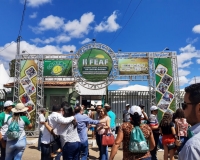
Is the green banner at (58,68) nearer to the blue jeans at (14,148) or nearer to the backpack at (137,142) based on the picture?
the blue jeans at (14,148)

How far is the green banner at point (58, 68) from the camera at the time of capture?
513 inches

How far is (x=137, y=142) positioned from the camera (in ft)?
9.58

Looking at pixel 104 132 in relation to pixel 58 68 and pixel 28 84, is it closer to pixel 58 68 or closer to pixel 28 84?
pixel 58 68

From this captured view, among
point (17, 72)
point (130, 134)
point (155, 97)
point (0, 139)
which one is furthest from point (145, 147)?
point (17, 72)

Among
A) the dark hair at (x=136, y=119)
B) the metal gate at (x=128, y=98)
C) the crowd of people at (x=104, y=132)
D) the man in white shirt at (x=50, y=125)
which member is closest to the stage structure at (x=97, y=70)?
the metal gate at (x=128, y=98)

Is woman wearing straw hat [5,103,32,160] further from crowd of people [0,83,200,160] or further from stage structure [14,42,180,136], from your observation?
stage structure [14,42,180,136]

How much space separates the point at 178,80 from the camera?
1255 centimetres

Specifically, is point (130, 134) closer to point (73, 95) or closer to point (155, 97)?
point (155, 97)

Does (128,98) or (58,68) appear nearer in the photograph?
(58,68)

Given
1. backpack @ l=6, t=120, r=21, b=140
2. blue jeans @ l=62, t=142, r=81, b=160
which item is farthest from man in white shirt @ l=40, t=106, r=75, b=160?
backpack @ l=6, t=120, r=21, b=140

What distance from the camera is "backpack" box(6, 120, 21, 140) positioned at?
3.93 meters

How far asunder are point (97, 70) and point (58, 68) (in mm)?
2486

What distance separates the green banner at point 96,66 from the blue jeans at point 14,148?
8822 mm

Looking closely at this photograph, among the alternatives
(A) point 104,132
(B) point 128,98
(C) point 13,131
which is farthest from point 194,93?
(B) point 128,98
